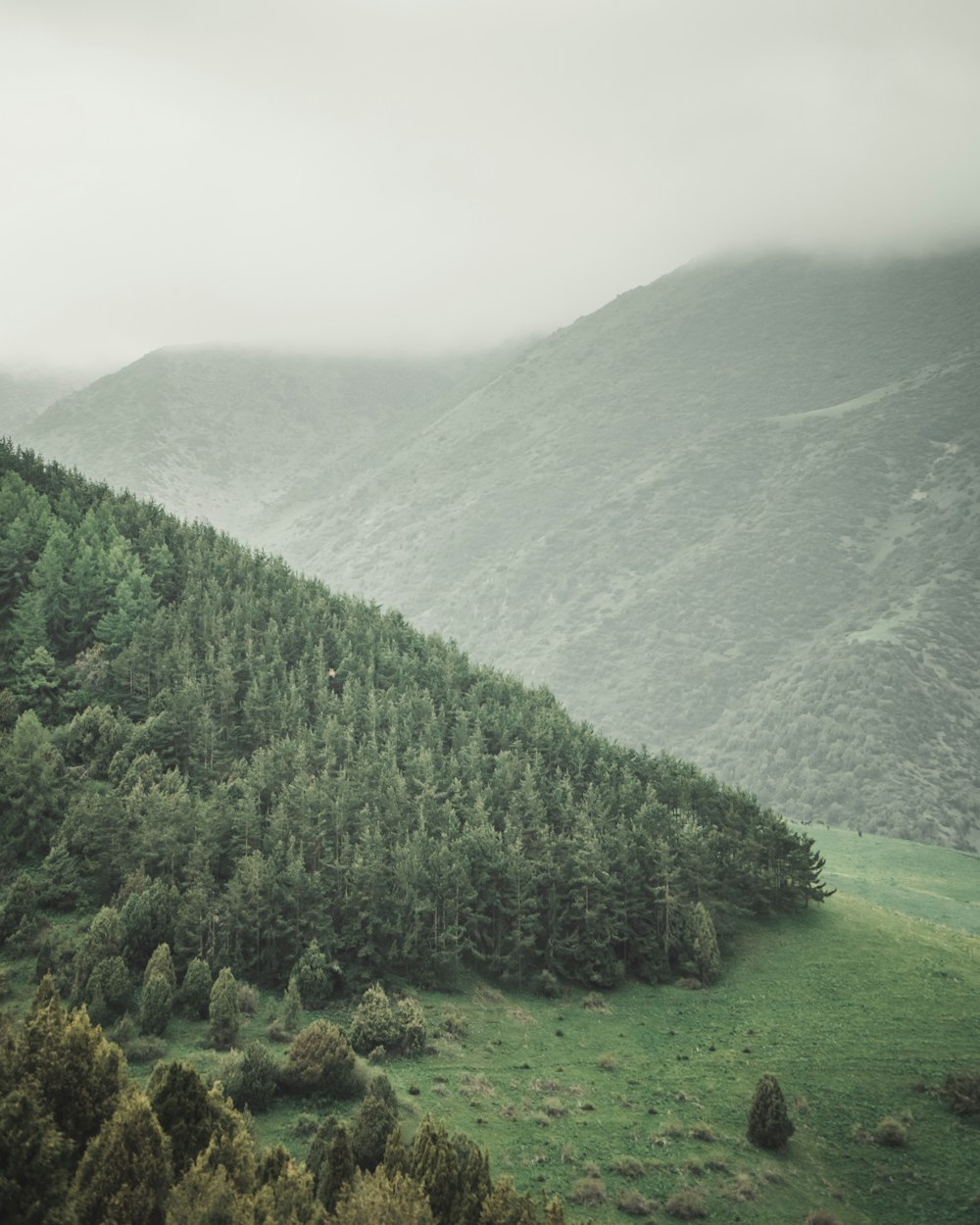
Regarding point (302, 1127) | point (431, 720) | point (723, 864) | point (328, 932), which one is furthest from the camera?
point (431, 720)

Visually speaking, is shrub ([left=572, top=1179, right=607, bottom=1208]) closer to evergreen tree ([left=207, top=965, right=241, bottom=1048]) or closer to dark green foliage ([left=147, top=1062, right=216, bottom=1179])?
dark green foliage ([left=147, top=1062, right=216, bottom=1179])

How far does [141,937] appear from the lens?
58.9 meters

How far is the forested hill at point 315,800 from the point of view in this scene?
216 feet

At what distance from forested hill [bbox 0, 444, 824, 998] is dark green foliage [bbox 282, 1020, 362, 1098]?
15057 mm

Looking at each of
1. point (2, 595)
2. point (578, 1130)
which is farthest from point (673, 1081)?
point (2, 595)

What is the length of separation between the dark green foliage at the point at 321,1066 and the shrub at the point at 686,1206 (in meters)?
18.9

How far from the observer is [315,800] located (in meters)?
75.1

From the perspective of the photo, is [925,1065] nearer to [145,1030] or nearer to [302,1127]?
[302,1127]

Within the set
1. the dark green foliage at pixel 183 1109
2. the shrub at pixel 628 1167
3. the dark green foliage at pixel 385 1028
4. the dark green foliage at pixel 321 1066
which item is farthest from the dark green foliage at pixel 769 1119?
the dark green foliage at pixel 183 1109

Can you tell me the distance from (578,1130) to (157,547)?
3648 inches

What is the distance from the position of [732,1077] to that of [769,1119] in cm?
840

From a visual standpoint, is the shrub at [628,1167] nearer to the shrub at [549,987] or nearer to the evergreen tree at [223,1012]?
the shrub at [549,987]

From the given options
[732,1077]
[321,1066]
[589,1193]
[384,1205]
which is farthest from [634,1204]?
[384,1205]

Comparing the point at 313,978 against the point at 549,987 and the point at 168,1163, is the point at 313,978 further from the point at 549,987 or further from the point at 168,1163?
the point at 168,1163
